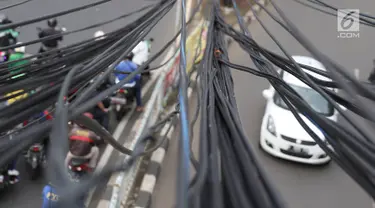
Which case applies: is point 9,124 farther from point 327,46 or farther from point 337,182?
point 327,46

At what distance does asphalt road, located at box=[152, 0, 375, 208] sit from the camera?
452cm

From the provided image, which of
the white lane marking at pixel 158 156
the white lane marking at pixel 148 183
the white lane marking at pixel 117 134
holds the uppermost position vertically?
the white lane marking at pixel 117 134

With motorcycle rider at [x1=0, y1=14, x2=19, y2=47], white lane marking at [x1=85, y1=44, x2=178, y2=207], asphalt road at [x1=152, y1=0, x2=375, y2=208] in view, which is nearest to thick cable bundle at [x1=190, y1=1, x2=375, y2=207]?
asphalt road at [x1=152, y1=0, x2=375, y2=208]

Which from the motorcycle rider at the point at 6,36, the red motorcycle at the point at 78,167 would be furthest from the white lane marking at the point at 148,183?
the motorcycle rider at the point at 6,36

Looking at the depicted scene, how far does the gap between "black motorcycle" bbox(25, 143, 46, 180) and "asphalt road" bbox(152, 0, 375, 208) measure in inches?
56.9

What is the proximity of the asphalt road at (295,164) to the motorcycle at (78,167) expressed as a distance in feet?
2.88

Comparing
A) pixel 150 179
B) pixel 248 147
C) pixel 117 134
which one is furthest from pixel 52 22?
pixel 248 147

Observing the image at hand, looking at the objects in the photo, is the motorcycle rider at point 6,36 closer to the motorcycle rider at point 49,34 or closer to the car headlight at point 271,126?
the motorcycle rider at point 49,34

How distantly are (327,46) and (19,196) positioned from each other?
8.23 metres

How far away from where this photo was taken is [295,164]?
5164 millimetres

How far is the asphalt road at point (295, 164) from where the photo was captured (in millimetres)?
4516

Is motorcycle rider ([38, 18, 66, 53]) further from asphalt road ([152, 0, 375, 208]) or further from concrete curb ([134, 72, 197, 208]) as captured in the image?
asphalt road ([152, 0, 375, 208])

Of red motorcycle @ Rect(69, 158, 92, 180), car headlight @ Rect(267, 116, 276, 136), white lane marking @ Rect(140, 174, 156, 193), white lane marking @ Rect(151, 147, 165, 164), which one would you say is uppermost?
red motorcycle @ Rect(69, 158, 92, 180)

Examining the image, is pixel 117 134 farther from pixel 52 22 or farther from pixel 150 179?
pixel 52 22
